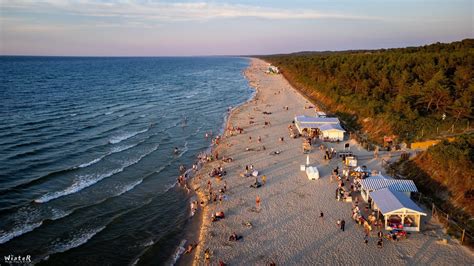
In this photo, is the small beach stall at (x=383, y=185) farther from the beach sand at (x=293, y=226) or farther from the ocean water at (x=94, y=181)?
the ocean water at (x=94, y=181)

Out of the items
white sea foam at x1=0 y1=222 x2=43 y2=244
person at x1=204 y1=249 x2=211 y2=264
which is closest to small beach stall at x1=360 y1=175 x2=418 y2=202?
person at x1=204 y1=249 x2=211 y2=264

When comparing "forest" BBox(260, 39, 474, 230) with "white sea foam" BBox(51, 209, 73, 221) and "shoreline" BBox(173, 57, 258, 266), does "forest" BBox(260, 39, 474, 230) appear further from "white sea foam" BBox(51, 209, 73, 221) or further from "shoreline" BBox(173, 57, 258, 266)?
"white sea foam" BBox(51, 209, 73, 221)

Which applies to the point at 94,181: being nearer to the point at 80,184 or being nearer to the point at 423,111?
the point at 80,184

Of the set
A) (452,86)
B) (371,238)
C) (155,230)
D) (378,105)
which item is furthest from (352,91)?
(155,230)

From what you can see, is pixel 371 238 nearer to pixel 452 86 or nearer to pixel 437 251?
pixel 437 251

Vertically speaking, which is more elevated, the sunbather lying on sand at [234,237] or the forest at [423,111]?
the forest at [423,111]

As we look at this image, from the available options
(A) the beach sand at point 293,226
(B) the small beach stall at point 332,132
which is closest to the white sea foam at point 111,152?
(A) the beach sand at point 293,226
